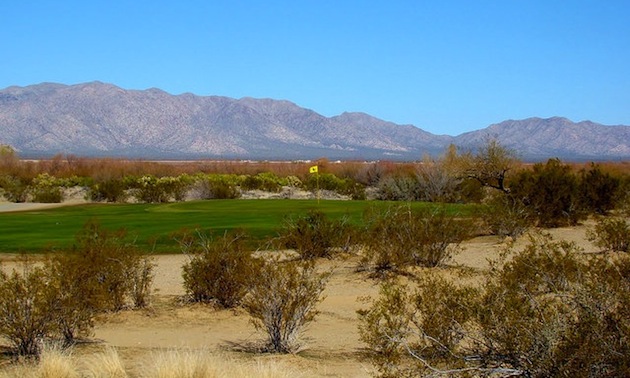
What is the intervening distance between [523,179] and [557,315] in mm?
27217

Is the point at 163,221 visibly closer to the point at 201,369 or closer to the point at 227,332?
the point at 227,332

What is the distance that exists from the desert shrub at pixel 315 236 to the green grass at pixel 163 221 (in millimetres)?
2403

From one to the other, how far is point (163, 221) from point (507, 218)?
46.4 feet

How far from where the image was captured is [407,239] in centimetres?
1909

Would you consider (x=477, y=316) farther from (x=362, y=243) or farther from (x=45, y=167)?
(x=45, y=167)

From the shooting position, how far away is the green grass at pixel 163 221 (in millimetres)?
25422

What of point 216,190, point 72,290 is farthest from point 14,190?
point 72,290

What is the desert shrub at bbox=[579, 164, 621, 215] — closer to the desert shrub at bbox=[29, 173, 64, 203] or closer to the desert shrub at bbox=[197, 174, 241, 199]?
the desert shrub at bbox=[197, 174, 241, 199]

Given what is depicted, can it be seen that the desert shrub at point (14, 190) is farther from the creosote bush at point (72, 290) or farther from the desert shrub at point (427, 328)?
the desert shrub at point (427, 328)

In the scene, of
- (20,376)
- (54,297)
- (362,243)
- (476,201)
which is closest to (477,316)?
(20,376)

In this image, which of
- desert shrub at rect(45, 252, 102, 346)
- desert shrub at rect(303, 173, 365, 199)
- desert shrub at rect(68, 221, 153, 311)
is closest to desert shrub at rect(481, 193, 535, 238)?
desert shrub at rect(68, 221, 153, 311)

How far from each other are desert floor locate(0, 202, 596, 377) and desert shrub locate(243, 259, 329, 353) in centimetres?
35

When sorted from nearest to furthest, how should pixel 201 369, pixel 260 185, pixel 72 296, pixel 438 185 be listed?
pixel 201 369
pixel 72 296
pixel 438 185
pixel 260 185

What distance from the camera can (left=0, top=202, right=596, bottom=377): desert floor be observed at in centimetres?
1067
